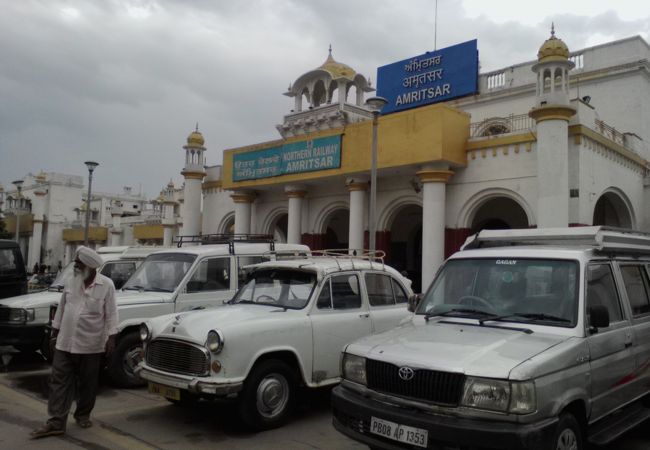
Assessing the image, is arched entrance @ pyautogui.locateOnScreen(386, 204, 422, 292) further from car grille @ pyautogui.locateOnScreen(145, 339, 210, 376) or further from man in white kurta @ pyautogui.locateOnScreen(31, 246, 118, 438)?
man in white kurta @ pyautogui.locateOnScreen(31, 246, 118, 438)

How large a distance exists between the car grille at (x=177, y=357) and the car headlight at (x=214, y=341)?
0.09m

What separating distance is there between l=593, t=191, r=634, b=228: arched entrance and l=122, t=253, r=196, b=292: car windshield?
38.7 ft

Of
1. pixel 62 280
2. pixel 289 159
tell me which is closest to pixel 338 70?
pixel 289 159

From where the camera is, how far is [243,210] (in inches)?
795

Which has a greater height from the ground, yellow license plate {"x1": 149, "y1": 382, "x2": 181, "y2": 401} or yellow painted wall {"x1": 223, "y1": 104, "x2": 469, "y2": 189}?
yellow painted wall {"x1": 223, "y1": 104, "x2": 469, "y2": 189}

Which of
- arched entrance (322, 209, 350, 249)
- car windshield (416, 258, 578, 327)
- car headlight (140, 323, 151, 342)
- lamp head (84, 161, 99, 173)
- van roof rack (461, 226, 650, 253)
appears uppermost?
lamp head (84, 161, 99, 173)

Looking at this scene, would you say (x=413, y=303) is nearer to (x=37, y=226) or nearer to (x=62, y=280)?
(x=62, y=280)

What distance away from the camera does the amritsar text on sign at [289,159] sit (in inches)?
648

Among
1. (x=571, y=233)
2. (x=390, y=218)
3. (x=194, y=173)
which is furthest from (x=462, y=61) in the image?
(x=571, y=233)

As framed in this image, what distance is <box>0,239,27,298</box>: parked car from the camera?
992cm

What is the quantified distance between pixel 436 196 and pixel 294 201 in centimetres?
574

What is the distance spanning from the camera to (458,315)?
14.7 ft

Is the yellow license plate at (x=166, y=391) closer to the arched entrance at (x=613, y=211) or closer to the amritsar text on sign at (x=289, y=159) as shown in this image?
the amritsar text on sign at (x=289, y=159)

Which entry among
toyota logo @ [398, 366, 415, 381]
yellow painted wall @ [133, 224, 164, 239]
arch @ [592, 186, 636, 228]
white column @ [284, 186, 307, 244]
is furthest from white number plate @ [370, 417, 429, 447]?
yellow painted wall @ [133, 224, 164, 239]
